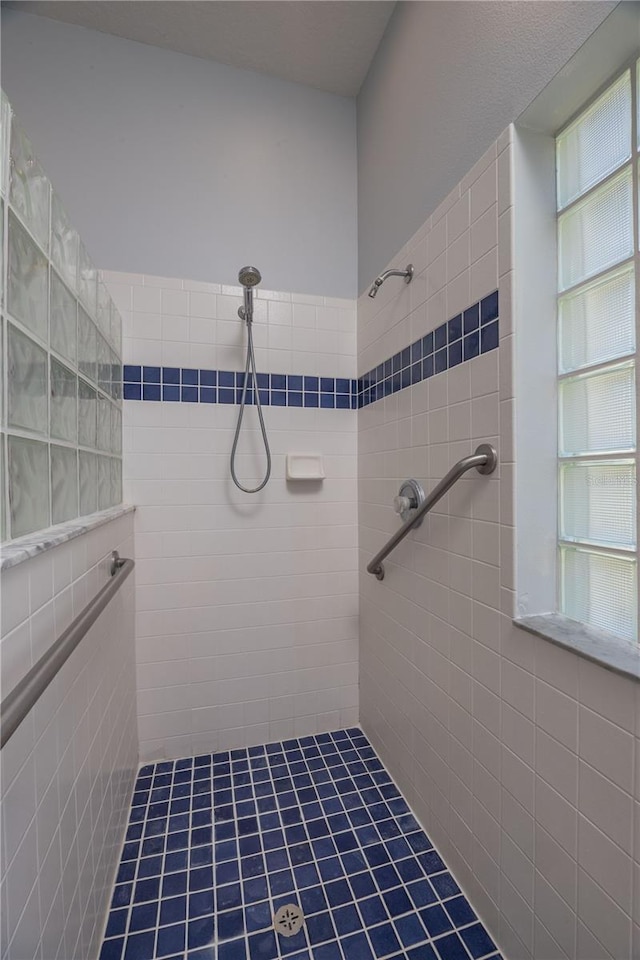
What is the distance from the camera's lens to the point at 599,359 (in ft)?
2.58

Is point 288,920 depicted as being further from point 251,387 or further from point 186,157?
point 186,157

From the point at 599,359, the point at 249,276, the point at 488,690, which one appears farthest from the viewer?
the point at 249,276

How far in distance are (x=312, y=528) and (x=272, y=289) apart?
1013 mm

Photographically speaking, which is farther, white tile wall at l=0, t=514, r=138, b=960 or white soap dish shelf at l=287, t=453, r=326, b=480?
white soap dish shelf at l=287, t=453, r=326, b=480

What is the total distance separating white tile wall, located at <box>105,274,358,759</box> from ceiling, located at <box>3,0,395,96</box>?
906mm

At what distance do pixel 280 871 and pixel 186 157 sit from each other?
2.44 metres

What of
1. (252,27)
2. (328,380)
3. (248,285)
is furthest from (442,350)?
(252,27)

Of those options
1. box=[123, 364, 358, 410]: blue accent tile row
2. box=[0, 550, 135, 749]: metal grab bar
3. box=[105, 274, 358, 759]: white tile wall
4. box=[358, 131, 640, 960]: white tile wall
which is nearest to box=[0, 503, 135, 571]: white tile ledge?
box=[0, 550, 135, 749]: metal grab bar

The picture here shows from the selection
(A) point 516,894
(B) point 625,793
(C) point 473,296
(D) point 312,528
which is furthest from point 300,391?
(A) point 516,894

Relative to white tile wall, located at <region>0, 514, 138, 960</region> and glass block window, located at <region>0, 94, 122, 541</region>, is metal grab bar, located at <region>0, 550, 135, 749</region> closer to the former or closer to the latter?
white tile wall, located at <region>0, 514, 138, 960</region>

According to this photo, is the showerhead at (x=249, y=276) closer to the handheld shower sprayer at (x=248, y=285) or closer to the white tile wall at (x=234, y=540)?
the handheld shower sprayer at (x=248, y=285)

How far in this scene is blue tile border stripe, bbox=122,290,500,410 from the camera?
3.39ft

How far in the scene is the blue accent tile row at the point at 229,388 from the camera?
4.83ft

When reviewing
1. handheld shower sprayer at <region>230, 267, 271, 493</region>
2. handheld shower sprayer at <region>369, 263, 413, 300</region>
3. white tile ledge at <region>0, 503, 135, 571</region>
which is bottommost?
white tile ledge at <region>0, 503, 135, 571</region>
